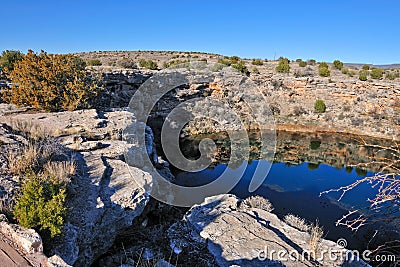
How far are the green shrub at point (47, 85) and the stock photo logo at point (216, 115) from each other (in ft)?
9.43

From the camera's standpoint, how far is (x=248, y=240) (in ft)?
19.2

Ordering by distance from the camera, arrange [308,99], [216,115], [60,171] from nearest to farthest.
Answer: [60,171] → [216,115] → [308,99]

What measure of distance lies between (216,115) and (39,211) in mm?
18229

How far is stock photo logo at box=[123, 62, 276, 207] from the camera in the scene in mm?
13875

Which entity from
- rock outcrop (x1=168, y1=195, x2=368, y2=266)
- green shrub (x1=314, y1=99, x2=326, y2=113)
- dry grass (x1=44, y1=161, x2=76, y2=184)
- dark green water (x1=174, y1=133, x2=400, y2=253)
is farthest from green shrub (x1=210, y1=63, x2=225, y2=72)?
dry grass (x1=44, y1=161, x2=76, y2=184)

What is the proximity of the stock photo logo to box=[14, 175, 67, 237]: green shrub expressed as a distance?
7.16 meters

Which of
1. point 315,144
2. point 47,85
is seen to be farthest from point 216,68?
point 47,85

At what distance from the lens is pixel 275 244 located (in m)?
5.74

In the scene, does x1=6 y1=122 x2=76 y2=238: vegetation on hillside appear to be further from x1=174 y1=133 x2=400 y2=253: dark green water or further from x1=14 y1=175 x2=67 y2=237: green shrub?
x1=174 y1=133 x2=400 y2=253: dark green water

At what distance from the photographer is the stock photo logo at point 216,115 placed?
45.5 ft

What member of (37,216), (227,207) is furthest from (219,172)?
(37,216)
